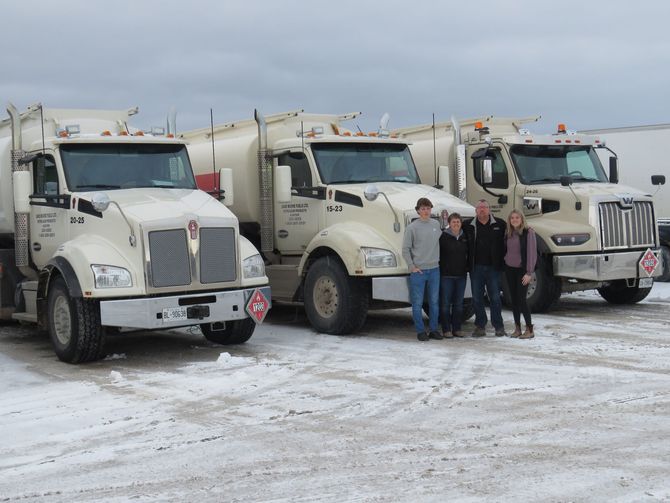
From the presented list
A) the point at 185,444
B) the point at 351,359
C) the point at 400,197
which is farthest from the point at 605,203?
the point at 185,444

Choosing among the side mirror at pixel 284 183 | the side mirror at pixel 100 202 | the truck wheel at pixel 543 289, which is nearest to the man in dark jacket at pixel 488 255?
the truck wheel at pixel 543 289

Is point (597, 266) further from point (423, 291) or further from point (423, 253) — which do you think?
point (423, 253)

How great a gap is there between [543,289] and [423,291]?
10.4ft

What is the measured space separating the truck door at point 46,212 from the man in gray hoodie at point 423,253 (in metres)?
4.20

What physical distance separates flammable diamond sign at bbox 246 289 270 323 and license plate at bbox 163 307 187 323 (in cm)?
81

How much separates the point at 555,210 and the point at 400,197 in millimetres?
3155

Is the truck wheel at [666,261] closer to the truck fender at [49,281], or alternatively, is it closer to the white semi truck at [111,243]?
the white semi truck at [111,243]

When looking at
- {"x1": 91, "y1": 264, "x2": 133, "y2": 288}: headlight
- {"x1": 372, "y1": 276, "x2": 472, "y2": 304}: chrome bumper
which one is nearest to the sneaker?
{"x1": 372, "y1": 276, "x2": 472, "y2": 304}: chrome bumper

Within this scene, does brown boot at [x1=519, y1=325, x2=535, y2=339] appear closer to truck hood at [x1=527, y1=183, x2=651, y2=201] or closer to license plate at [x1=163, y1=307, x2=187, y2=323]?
truck hood at [x1=527, y1=183, x2=651, y2=201]

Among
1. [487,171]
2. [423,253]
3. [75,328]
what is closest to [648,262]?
[487,171]

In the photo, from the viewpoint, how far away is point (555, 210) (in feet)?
47.2

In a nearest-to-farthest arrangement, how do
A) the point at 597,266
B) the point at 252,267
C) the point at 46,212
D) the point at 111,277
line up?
1. the point at 111,277
2. the point at 252,267
3. the point at 46,212
4. the point at 597,266

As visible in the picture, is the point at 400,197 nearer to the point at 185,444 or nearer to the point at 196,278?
the point at 196,278

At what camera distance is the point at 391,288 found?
11906mm
